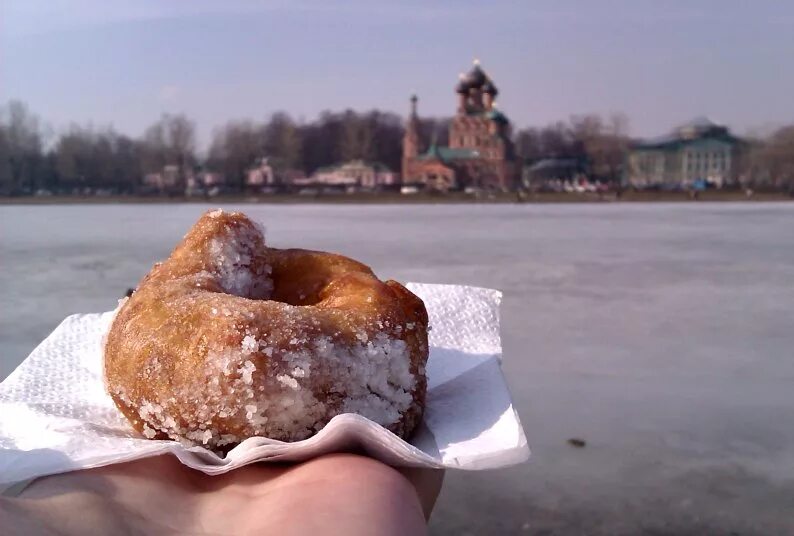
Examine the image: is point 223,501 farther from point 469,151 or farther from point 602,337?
point 469,151

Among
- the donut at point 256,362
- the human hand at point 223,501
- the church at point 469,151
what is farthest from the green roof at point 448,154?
the human hand at point 223,501

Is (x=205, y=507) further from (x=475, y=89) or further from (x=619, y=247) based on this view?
(x=475, y=89)

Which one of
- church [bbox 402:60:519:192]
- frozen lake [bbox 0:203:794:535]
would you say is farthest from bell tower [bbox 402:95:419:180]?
frozen lake [bbox 0:203:794:535]

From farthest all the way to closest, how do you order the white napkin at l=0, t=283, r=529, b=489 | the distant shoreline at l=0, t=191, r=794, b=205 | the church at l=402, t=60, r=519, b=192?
the church at l=402, t=60, r=519, b=192 → the distant shoreline at l=0, t=191, r=794, b=205 → the white napkin at l=0, t=283, r=529, b=489

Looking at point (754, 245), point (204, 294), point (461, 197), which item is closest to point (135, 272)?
point (204, 294)

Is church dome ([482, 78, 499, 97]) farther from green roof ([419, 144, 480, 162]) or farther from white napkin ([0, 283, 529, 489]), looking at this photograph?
white napkin ([0, 283, 529, 489])
